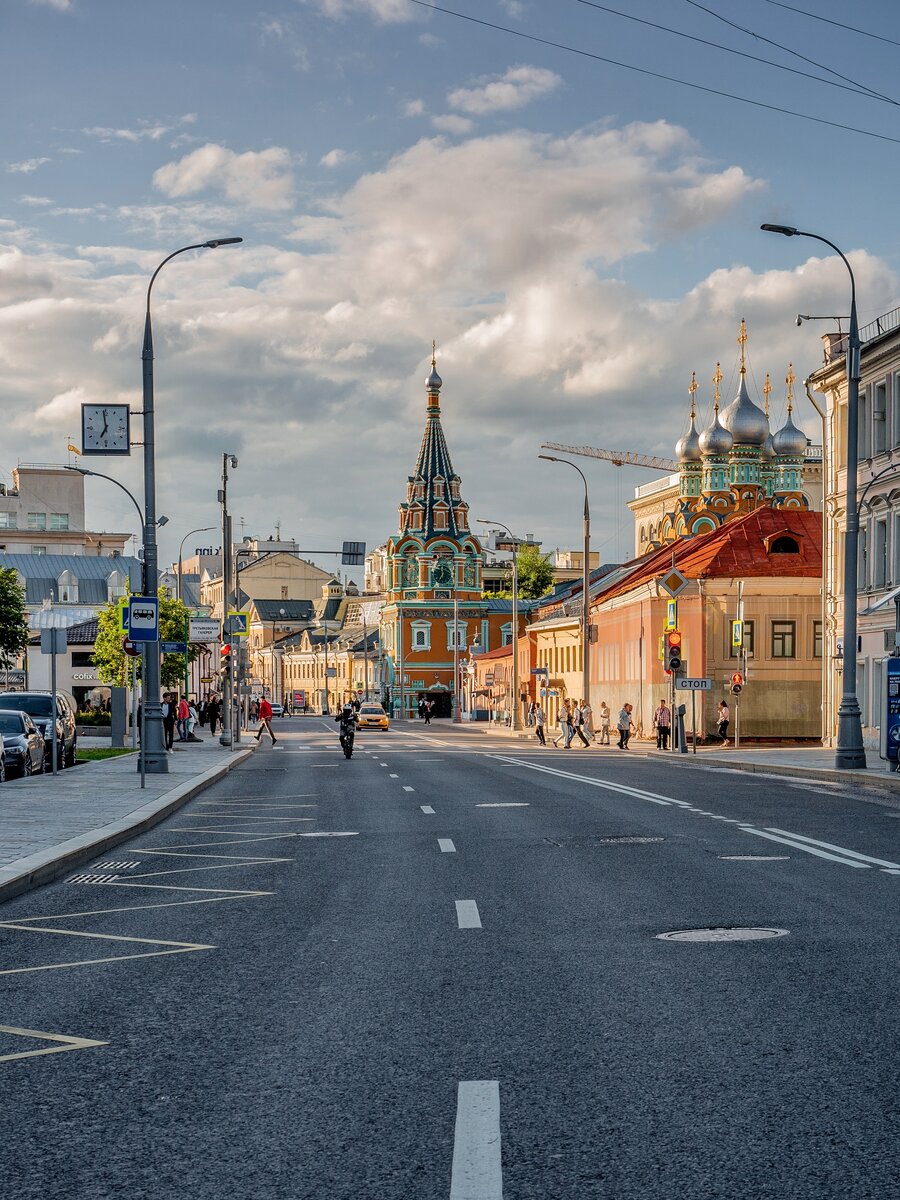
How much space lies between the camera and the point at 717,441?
99.0 metres

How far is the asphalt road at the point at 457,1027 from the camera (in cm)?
513

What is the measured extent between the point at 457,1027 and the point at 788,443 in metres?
98.0

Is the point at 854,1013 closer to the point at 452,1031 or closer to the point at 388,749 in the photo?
the point at 452,1031

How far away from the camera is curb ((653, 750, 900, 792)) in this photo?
95.3 ft

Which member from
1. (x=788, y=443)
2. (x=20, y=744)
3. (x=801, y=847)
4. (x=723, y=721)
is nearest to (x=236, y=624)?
(x=723, y=721)

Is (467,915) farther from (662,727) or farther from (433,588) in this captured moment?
(433,588)

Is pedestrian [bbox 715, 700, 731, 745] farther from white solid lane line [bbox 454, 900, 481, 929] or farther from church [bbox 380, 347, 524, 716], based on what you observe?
church [bbox 380, 347, 524, 716]

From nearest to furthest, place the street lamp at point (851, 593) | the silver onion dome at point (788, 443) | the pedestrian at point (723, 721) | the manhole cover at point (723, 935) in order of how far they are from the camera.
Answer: the manhole cover at point (723, 935) → the street lamp at point (851, 593) → the pedestrian at point (723, 721) → the silver onion dome at point (788, 443)

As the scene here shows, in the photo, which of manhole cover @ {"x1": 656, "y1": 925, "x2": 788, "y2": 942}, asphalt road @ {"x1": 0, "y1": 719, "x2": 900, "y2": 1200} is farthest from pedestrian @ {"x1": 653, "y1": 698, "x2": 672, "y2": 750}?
manhole cover @ {"x1": 656, "y1": 925, "x2": 788, "y2": 942}

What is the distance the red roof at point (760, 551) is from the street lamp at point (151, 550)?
102 feet

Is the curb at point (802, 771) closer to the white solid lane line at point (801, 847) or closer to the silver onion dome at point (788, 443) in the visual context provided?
the white solid lane line at point (801, 847)

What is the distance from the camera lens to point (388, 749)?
178 ft

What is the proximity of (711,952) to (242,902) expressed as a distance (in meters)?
4.32

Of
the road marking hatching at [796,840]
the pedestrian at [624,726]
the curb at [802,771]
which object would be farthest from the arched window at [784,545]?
the road marking hatching at [796,840]
